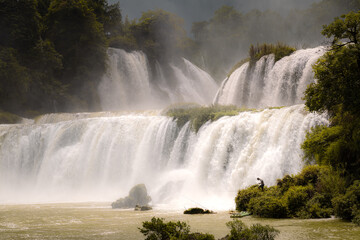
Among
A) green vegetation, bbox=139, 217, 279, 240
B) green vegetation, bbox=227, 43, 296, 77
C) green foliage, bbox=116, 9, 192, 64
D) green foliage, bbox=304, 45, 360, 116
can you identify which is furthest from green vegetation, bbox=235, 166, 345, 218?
green foliage, bbox=116, 9, 192, 64

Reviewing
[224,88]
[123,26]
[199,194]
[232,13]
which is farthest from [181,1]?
[199,194]

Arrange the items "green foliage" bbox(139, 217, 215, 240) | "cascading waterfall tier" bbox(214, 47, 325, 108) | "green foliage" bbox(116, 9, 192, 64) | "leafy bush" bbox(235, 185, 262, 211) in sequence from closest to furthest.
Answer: "green foliage" bbox(139, 217, 215, 240)
"leafy bush" bbox(235, 185, 262, 211)
"cascading waterfall tier" bbox(214, 47, 325, 108)
"green foliage" bbox(116, 9, 192, 64)

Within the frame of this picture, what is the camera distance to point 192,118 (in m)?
26.4

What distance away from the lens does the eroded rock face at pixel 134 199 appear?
1919 cm

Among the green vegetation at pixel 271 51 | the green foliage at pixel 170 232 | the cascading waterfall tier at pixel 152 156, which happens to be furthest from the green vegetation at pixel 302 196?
the green vegetation at pixel 271 51

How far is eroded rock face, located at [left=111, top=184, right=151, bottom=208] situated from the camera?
755 inches

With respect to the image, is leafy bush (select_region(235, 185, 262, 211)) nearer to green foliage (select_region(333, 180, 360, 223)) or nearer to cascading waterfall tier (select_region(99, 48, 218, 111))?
green foliage (select_region(333, 180, 360, 223))

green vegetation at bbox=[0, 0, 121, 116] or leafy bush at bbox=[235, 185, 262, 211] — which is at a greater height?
green vegetation at bbox=[0, 0, 121, 116]

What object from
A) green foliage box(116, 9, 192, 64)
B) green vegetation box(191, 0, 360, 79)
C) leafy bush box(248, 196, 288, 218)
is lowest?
leafy bush box(248, 196, 288, 218)

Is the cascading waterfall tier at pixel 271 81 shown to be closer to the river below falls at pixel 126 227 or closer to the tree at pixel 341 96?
the tree at pixel 341 96

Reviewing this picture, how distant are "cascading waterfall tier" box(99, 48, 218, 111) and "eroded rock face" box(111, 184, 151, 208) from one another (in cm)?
3469

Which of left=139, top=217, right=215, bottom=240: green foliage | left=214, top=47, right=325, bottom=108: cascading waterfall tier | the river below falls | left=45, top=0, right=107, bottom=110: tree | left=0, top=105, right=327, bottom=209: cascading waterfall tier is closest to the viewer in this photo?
left=139, top=217, right=215, bottom=240: green foliage

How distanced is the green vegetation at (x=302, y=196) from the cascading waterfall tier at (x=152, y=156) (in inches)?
142

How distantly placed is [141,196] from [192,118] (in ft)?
26.3
